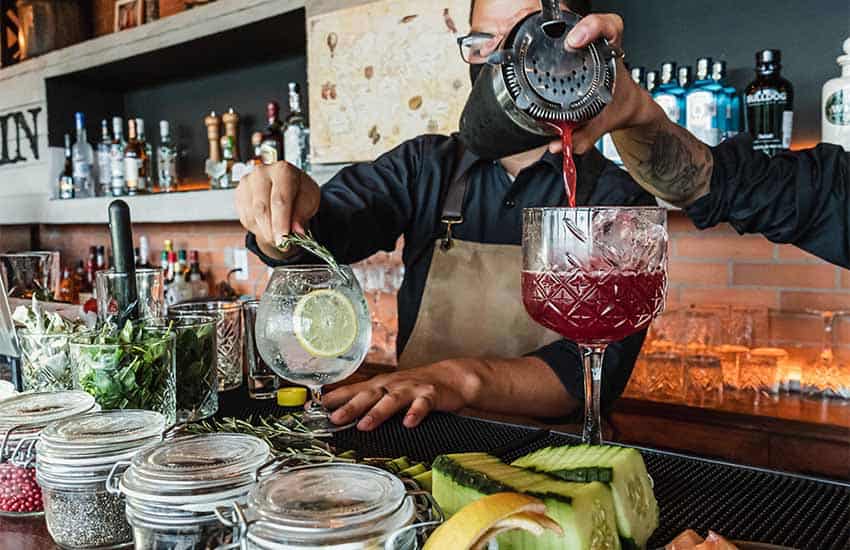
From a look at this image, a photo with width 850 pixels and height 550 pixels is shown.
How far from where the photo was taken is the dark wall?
199 centimetres

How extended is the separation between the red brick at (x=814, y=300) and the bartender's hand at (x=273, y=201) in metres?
1.56

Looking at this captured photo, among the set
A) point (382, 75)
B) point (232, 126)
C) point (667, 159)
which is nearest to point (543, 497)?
point (667, 159)

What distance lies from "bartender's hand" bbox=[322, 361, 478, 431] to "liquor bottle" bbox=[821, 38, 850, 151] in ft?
3.78

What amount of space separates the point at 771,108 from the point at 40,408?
1830mm

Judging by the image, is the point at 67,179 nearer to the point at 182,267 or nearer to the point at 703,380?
the point at 182,267

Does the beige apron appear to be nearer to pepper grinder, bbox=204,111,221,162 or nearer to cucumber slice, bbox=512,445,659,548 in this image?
cucumber slice, bbox=512,445,659,548

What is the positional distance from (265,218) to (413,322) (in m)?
0.71

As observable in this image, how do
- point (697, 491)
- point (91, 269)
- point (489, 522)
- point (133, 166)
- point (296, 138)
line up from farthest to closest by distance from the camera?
point (91, 269) → point (133, 166) → point (296, 138) → point (697, 491) → point (489, 522)

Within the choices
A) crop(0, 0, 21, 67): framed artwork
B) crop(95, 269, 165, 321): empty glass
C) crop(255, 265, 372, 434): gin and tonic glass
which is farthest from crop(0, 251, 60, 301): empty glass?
crop(0, 0, 21, 67): framed artwork

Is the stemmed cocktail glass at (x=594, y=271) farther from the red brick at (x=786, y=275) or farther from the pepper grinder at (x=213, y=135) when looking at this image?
the pepper grinder at (x=213, y=135)

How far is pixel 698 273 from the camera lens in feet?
7.63

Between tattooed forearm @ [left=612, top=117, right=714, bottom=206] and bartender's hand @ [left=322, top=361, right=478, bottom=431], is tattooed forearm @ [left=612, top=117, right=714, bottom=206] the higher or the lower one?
the higher one

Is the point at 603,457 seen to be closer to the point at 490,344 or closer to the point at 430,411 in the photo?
the point at 430,411

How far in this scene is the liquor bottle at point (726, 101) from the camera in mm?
1952
